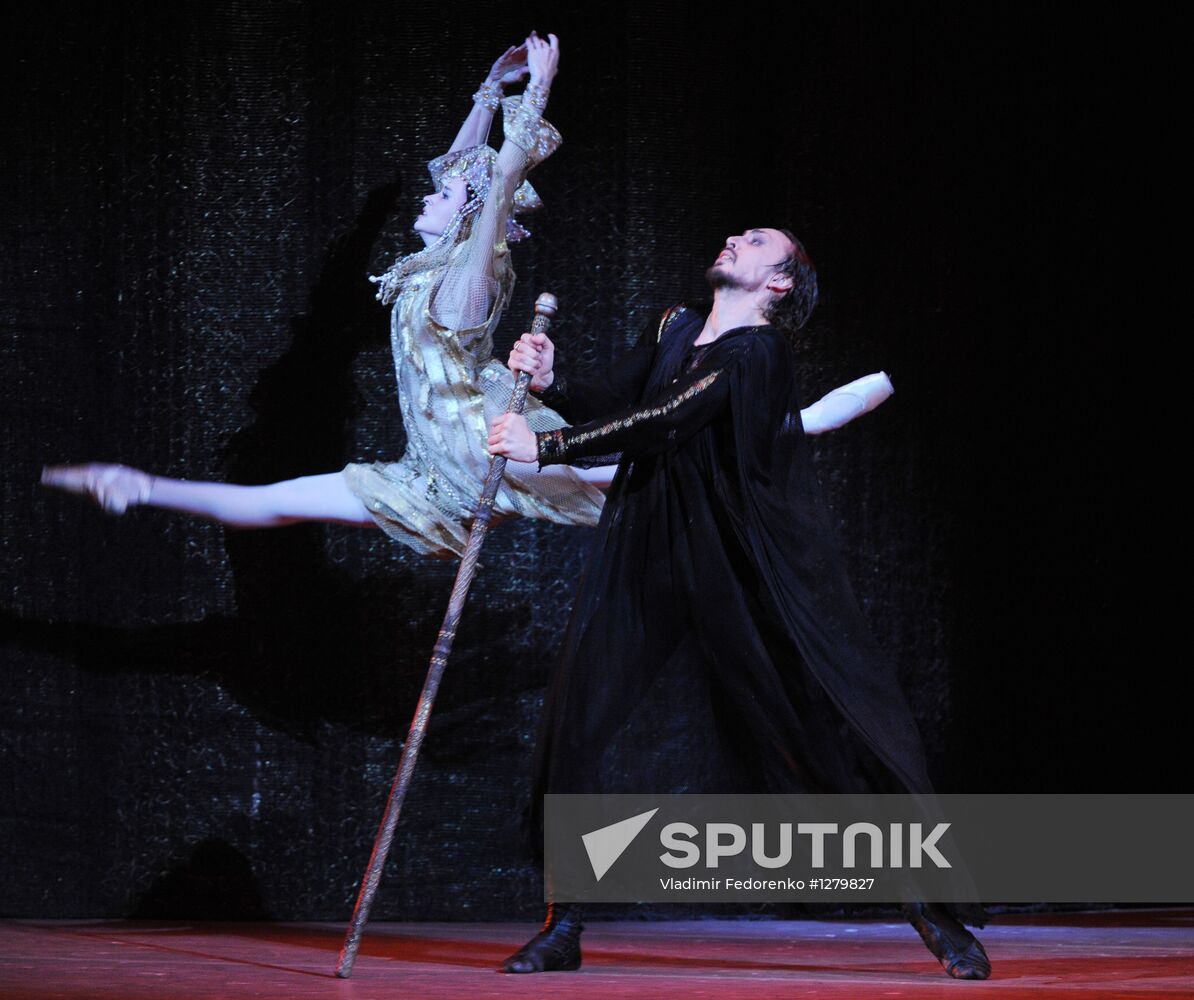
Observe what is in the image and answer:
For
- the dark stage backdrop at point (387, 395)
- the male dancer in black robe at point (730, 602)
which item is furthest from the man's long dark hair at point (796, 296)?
the dark stage backdrop at point (387, 395)

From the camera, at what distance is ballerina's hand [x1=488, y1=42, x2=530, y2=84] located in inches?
147

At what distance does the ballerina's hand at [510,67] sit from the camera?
374cm

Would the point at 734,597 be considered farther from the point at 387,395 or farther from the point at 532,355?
the point at 387,395

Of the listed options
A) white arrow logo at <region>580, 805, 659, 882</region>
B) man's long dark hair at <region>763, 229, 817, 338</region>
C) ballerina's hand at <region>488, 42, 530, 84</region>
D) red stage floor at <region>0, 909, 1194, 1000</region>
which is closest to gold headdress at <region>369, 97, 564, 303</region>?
ballerina's hand at <region>488, 42, 530, 84</region>

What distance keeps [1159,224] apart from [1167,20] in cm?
58

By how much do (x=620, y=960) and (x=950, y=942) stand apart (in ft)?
2.28

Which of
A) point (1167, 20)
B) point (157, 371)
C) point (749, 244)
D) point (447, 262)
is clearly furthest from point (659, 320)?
point (1167, 20)

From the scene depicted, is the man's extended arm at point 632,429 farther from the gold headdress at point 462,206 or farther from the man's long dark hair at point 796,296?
the gold headdress at point 462,206

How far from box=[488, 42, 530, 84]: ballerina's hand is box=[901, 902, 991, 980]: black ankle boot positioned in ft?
7.07

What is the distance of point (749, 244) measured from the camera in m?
3.12

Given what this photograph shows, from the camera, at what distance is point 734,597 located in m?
2.88

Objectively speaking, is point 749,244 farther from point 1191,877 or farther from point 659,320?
point 1191,877

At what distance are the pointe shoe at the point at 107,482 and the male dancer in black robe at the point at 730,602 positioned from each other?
115cm

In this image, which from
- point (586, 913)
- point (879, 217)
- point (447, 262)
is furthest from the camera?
point (879, 217)
